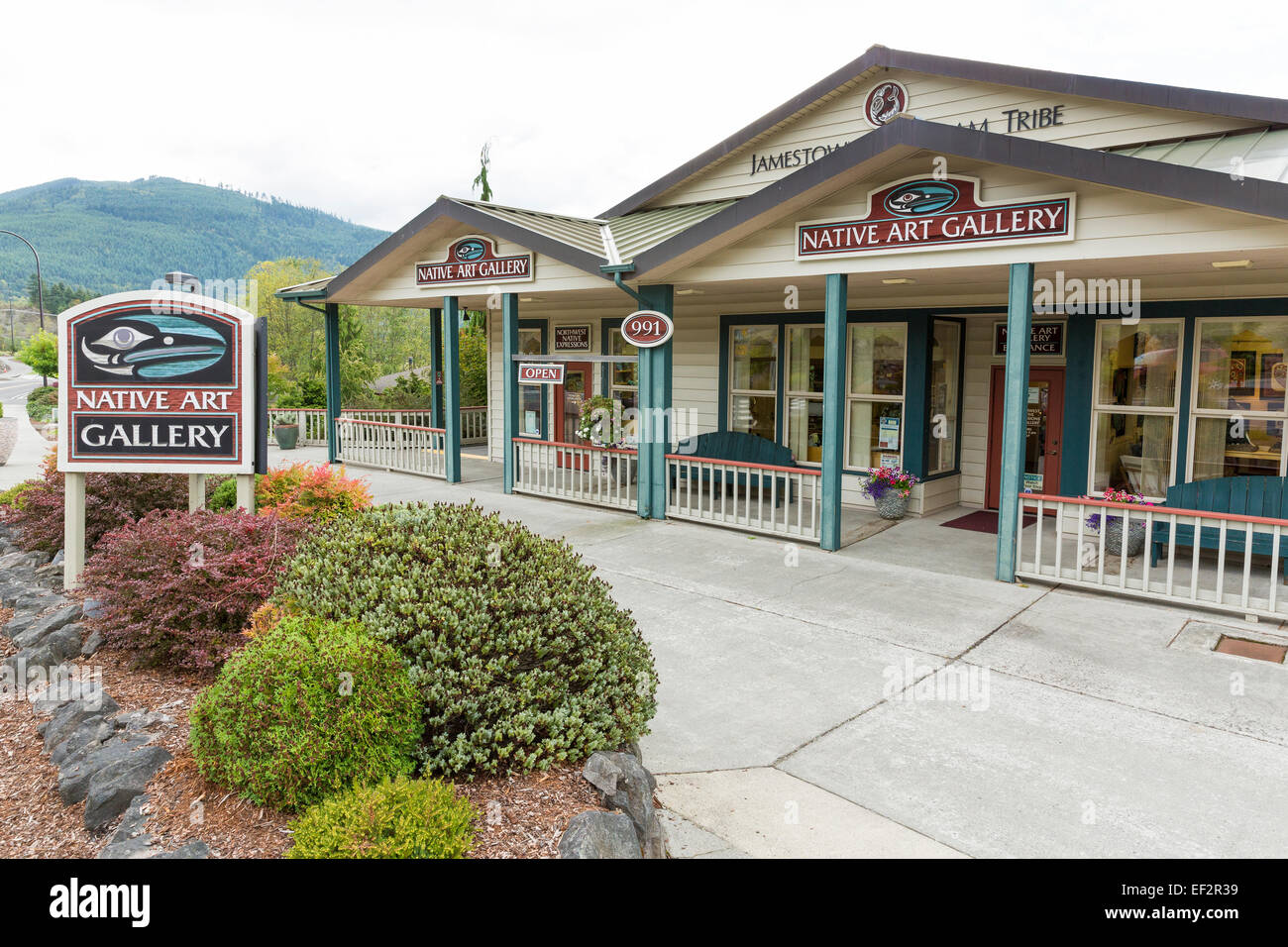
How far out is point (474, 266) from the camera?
13281mm

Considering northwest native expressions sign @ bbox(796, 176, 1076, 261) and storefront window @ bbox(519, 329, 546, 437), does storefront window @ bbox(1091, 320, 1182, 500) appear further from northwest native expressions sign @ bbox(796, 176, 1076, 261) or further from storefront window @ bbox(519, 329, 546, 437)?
storefront window @ bbox(519, 329, 546, 437)

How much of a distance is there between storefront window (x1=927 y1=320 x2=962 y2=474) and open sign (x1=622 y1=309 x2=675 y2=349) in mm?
3641

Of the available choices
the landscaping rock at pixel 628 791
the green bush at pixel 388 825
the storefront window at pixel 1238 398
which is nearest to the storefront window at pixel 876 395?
the storefront window at pixel 1238 398

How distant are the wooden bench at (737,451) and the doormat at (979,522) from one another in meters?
2.19

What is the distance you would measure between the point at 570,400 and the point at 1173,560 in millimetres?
10708

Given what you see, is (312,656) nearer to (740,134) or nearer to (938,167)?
(938,167)

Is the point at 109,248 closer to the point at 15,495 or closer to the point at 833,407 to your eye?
the point at 15,495

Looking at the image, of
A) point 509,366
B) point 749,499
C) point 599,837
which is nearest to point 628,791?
point 599,837

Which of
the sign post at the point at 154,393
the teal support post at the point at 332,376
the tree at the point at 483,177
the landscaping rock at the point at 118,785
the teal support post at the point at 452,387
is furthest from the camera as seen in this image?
the tree at the point at 483,177

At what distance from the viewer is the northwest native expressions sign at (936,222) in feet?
25.5

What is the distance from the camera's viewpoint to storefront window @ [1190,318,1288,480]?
9.12m

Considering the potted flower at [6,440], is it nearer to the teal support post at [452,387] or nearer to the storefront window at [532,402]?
the teal support post at [452,387]

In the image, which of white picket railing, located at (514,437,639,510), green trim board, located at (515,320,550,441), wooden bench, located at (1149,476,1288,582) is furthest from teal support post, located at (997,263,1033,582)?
green trim board, located at (515,320,550,441)
